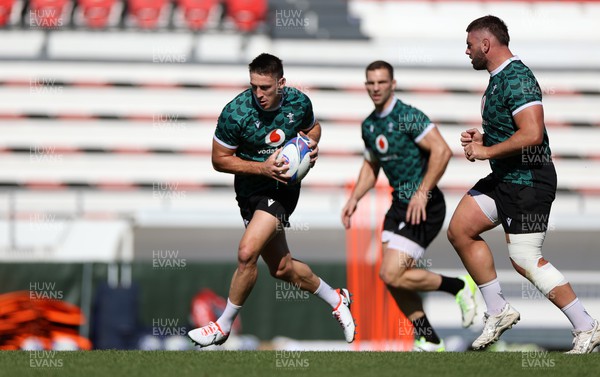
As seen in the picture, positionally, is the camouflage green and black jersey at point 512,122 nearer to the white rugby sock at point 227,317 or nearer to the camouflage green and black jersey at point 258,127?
the camouflage green and black jersey at point 258,127

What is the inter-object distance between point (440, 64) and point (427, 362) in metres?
13.8

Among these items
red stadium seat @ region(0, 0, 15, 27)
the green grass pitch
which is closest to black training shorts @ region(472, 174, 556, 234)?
the green grass pitch

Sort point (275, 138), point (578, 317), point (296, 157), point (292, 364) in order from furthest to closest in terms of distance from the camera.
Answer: point (275, 138) → point (296, 157) → point (578, 317) → point (292, 364)

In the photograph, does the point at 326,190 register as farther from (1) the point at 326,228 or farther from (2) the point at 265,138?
(2) the point at 265,138

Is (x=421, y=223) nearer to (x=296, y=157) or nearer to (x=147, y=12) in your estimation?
(x=296, y=157)

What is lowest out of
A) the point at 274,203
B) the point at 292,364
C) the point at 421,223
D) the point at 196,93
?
the point at 292,364

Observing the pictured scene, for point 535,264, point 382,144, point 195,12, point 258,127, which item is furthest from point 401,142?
point 195,12

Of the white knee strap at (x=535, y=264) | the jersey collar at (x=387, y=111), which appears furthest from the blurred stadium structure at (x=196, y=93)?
the white knee strap at (x=535, y=264)

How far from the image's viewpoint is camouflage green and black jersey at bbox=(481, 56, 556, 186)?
21.2 ft

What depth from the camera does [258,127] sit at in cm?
693

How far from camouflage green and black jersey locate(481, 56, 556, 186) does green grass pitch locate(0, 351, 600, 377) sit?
1190 millimetres

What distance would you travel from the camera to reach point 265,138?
6.98m

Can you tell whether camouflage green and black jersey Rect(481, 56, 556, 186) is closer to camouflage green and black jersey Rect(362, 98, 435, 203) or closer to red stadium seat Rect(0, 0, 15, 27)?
camouflage green and black jersey Rect(362, 98, 435, 203)

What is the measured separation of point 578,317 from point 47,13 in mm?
15046
